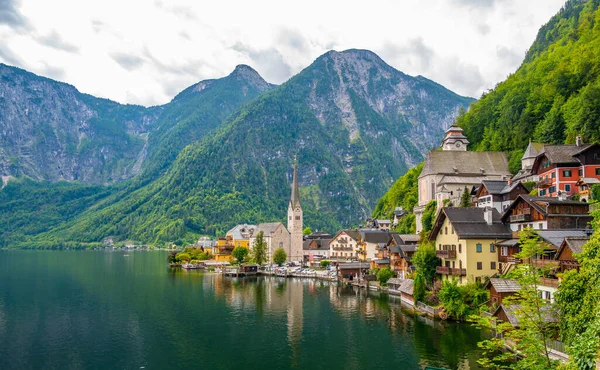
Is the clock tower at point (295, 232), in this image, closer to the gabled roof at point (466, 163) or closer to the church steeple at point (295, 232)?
the church steeple at point (295, 232)

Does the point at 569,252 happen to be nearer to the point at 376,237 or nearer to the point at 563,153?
the point at 563,153

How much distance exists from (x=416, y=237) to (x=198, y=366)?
2473 inches

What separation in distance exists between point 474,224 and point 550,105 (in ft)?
193

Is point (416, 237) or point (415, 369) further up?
point (416, 237)

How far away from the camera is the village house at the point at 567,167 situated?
6831cm

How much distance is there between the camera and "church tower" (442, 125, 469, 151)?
407 feet

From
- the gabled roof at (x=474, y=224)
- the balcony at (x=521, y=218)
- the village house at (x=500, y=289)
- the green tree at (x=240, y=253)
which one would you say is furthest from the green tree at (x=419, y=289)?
the green tree at (x=240, y=253)

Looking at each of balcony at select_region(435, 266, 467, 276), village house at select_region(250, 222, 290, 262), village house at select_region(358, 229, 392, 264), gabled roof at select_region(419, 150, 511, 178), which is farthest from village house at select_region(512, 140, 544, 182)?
village house at select_region(250, 222, 290, 262)

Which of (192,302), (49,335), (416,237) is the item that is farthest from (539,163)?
(49,335)

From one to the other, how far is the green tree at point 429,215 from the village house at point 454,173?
1311 mm

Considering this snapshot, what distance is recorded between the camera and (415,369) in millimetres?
41219

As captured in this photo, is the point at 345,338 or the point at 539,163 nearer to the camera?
the point at 345,338

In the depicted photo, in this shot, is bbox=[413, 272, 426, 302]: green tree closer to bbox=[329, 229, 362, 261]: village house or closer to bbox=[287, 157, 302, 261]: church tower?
bbox=[329, 229, 362, 261]: village house

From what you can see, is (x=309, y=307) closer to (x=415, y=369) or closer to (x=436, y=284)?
(x=436, y=284)
